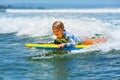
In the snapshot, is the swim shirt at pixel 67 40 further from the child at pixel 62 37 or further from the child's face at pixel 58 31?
the child's face at pixel 58 31

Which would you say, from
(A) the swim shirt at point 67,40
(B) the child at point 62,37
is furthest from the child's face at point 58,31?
(A) the swim shirt at point 67,40

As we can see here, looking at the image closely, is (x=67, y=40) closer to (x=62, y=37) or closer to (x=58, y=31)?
(x=62, y=37)

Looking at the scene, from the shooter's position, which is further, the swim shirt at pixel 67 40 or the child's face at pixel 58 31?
the swim shirt at pixel 67 40

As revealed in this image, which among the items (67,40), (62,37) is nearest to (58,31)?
(62,37)

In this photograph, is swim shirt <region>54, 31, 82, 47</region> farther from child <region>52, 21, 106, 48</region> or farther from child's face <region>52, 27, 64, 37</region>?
child's face <region>52, 27, 64, 37</region>

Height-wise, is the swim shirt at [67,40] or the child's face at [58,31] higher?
the child's face at [58,31]

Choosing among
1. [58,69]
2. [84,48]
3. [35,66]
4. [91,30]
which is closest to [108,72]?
[58,69]

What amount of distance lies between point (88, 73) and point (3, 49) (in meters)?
5.58

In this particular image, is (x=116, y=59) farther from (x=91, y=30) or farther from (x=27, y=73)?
(x=91, y=30)

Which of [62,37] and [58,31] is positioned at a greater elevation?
[58,31]

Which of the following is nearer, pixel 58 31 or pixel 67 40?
pixel 58 31

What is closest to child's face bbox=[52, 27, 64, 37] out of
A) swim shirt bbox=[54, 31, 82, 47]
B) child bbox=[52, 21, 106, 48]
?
child bbox=[52, 21, 106, 48]

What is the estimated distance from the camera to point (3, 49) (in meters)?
15.0

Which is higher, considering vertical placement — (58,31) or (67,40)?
(58,31)
